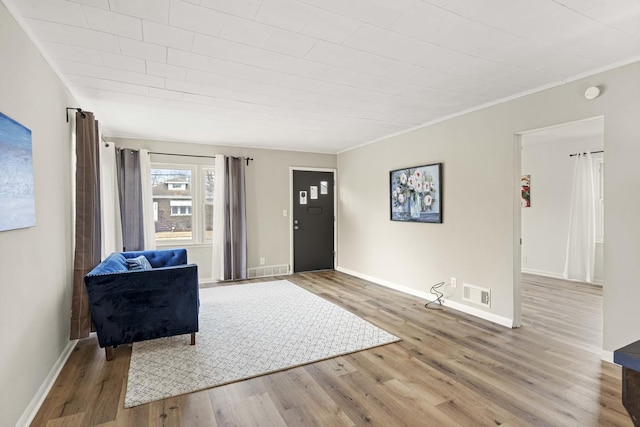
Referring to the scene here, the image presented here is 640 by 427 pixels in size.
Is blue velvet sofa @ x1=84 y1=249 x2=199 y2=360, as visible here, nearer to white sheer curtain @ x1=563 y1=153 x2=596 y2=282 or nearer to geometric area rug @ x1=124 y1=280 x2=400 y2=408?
geometric area rug @ x1=124 y1=280 x2=400 y2=408

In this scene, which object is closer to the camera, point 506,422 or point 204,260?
point 506,422

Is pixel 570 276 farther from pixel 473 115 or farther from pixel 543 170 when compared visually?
pixel 473 115

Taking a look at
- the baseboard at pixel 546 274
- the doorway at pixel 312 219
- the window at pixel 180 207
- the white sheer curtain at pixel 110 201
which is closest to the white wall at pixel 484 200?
the doorway at pixel 312 219

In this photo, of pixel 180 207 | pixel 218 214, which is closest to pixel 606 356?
pixel 218 214

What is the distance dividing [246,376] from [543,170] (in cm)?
612

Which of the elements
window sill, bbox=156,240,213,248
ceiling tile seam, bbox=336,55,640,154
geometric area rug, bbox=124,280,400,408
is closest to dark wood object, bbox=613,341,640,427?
geometric area rug, bbox=124,280,400,408

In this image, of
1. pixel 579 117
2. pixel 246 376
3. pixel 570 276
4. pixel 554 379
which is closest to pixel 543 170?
pixel 570 276

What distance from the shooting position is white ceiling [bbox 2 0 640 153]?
1.87 meters

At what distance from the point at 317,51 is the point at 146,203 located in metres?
3.89

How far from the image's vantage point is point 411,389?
2.26m

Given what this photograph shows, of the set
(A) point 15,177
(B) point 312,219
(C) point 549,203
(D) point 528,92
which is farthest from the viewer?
(B) point 312,219

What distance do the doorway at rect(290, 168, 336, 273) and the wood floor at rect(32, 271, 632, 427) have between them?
3.28 meters

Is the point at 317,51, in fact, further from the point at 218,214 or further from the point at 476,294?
the point at 218,214

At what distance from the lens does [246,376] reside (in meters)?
2.45
